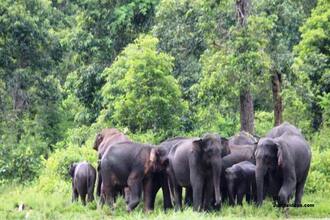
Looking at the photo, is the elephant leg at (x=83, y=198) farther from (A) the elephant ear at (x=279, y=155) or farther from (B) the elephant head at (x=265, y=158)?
(A) the elephant ear at (x=279, y=155)

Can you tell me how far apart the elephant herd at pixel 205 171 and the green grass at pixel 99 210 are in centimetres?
24

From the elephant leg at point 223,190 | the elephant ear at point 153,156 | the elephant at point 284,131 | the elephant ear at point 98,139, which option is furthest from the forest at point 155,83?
the elephant at point 284,131

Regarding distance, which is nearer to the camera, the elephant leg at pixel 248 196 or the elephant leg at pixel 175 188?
the elephant leg at pixel 175 188

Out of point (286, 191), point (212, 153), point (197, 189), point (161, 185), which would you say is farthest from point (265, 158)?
point (161, 185)

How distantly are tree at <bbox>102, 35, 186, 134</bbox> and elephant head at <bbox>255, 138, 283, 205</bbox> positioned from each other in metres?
6.38

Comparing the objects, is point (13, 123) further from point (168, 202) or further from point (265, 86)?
point (168, 202)

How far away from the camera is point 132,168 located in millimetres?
13047

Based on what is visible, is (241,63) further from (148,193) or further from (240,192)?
(148,193)

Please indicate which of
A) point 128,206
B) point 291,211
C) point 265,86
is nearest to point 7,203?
point 128,206

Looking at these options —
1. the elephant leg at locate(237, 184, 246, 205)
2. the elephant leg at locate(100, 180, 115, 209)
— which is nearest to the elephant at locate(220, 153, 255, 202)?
the elephant leg at locate(237, 184, 246, 205)

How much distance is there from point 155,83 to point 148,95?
37 cm

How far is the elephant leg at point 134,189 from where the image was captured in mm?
12852

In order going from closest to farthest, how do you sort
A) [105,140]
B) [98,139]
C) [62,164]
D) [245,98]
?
[105,140] < [98,139] < [62,164] < [245,98]

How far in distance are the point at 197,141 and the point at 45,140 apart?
16.7 m
